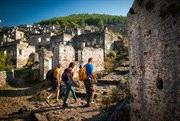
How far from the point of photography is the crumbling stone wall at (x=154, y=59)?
6047 millimetres

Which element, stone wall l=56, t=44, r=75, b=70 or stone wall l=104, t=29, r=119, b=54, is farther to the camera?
stone wall l=104, t=29, r=119, b=54

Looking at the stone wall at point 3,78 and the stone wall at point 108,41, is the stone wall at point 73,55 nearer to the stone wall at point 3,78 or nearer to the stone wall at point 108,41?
the stone wall at point 3,78

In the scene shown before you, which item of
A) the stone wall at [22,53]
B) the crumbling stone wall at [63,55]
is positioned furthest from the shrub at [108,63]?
the stone wall at [22,53]

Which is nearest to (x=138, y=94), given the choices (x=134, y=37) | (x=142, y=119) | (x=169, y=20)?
(x=142, y=119)

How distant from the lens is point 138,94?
8.16 m

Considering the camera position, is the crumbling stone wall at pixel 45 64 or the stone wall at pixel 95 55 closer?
the crumbling stone wall at pixel 45 64

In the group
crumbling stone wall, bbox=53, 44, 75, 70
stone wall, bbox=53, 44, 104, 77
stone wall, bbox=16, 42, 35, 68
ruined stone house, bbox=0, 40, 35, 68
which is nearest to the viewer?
crumbling stone wall, bbox=53, 44, 75, 70

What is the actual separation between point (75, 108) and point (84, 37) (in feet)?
93.4

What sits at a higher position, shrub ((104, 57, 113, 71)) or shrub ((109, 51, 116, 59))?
shrub ((109, 51, 116, 59))

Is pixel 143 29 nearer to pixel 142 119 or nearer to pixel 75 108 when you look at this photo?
pixel 142 119

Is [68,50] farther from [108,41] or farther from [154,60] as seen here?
[154,60]

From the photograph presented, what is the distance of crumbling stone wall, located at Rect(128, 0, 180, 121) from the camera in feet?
19.8

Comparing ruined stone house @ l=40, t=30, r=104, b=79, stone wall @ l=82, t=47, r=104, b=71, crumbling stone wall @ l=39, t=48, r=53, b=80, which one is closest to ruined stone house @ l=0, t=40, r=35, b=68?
ruined stone house @ l=40, t=30, r=104, b=79

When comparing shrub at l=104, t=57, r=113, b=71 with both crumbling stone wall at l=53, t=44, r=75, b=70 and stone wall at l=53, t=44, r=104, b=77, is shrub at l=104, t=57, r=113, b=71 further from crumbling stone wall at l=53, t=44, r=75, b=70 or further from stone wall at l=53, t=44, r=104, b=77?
crumbling stone wall at l=53, t=44, r=75, b=70
